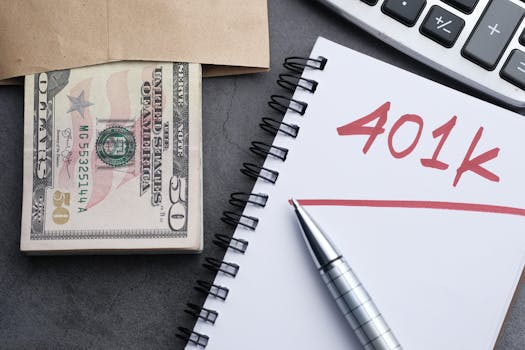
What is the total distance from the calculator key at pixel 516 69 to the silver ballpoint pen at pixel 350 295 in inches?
7.1

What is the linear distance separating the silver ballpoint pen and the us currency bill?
9 cm

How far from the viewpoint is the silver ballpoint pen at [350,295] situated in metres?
0.44

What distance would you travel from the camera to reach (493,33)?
18.4 inches

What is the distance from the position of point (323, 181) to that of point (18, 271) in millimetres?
246

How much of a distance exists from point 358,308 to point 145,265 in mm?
165

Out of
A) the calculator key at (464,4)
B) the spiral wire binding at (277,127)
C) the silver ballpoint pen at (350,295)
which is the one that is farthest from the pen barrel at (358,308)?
the calculator key at (464,4)

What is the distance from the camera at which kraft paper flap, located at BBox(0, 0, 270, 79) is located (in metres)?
0.48

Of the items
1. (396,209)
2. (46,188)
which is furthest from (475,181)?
(46,188)

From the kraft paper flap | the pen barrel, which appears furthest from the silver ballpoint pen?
the kraft paper flap

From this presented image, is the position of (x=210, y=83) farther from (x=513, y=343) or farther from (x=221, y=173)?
(x=513, y=343)

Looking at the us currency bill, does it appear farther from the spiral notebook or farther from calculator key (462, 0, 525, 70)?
calculator key (462, 0, 525, 70)

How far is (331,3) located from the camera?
0.48 meters

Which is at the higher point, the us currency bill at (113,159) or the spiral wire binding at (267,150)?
the spiral wire binding at (267,150)

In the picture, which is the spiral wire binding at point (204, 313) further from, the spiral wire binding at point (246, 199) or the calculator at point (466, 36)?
the calculator at point (466, 36)
